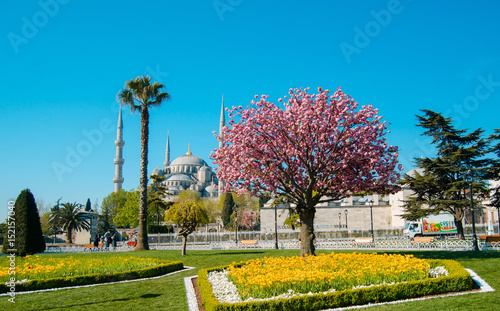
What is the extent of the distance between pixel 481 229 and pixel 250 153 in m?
37.1

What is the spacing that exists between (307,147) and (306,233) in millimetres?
3116

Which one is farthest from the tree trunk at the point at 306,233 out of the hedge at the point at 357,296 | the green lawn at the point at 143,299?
the hedge at the point at 357,296

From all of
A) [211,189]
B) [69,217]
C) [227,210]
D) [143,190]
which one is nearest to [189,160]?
[211,189]

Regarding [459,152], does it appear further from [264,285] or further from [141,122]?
[264,285]

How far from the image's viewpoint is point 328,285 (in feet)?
26.5

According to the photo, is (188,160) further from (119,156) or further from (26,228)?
(26,228)

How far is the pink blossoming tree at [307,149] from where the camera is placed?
13.0m

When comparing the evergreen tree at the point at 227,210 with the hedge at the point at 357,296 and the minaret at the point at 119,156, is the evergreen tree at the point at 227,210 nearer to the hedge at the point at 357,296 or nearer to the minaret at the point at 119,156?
the minaret at the point at 119,156

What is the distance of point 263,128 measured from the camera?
516 inches

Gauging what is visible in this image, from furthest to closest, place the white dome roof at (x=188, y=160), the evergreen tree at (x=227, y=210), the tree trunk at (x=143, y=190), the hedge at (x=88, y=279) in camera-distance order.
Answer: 1. the white dome roof at (x=188, y=160)
2. the evergreen tree at (x=227, y=210)
3. the tree trunk at (x=143, y=190)
4. the hedge at (x=88, y=279)

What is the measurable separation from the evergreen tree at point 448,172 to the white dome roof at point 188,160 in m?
104

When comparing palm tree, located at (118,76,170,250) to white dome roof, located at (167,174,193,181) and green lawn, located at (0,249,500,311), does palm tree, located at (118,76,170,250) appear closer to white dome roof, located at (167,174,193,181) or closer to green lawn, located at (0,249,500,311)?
green lawn, located at (0,249,500,311)

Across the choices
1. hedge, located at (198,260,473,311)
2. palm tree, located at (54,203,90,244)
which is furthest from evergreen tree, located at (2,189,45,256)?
palm tree, located at (54,203,90,244)

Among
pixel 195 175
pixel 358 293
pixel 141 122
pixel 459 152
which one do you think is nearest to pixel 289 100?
pixel 358 293
